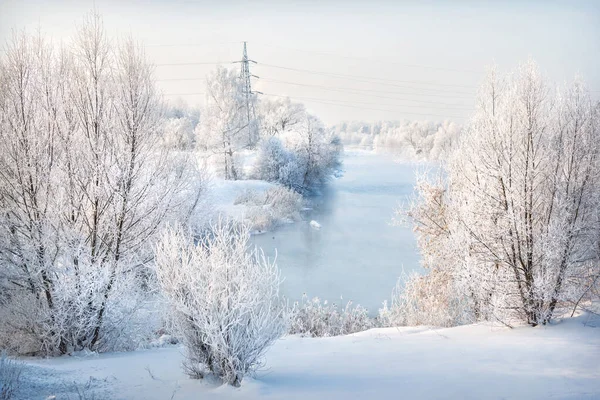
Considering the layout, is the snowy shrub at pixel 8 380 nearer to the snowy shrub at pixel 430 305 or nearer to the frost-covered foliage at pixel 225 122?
the snowy shrub at pixel 430 305

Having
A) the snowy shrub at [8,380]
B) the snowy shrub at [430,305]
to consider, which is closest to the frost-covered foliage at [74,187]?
the snowy shrub at [8,380]

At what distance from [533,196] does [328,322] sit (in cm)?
571

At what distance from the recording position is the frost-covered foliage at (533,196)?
286 inches

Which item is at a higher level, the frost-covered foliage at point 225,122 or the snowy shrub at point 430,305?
the frost-covered foliage at point 225,122

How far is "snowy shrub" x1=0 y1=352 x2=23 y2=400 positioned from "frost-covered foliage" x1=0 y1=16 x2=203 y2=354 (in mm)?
2434

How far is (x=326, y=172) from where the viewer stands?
34.2 m

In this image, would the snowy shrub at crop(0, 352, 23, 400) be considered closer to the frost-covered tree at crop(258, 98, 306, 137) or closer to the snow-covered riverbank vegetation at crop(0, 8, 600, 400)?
the snow-covered riverbank vegetation at crop(0, 8, 600, 400)

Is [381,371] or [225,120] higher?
[225,120]

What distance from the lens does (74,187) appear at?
23.1 ft

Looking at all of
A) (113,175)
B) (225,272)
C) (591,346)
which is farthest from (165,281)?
(591,346)

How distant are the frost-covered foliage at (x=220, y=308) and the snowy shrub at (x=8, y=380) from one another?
4.68 feet

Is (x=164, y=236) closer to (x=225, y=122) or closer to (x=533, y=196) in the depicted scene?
(x=533, y=196)

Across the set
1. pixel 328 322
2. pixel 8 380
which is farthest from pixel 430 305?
pixel 8 380

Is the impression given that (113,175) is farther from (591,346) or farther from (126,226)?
(591,346)
